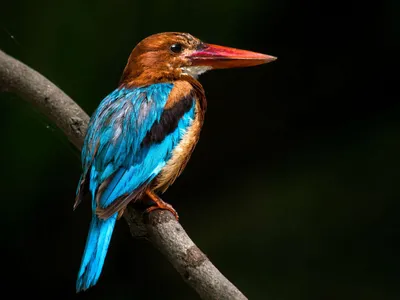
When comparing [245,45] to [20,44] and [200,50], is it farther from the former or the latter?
[20,44]

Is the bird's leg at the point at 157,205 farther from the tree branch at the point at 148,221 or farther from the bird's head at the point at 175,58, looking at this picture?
the bird's head at the point at 175,58

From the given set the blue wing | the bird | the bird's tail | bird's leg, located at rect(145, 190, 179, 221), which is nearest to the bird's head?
the bird

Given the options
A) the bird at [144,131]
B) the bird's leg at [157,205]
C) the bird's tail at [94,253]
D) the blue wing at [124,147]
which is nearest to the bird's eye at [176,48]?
the bird at [144,131]

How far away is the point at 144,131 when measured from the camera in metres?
2.35

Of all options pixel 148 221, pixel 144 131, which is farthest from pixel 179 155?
pixel 148 221

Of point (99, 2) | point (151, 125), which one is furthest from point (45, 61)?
point (151, 125)

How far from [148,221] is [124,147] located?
24 centimetres

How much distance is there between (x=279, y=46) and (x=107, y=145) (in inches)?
54.7

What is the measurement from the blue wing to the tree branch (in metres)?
0.12

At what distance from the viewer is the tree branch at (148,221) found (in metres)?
1.90

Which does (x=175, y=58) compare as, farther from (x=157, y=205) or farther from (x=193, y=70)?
(x=157, y=205)

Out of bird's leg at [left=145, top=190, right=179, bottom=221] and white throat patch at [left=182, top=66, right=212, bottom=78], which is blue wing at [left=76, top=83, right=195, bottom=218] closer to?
bird's leg at [left=145, top=190, right=179, bottom=221]

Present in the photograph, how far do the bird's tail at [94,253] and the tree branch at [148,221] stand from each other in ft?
0.39

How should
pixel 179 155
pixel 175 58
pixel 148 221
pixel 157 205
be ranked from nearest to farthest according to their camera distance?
pixel 148 221, pixel 157 205, pixel 179 155, pixel 175 58
